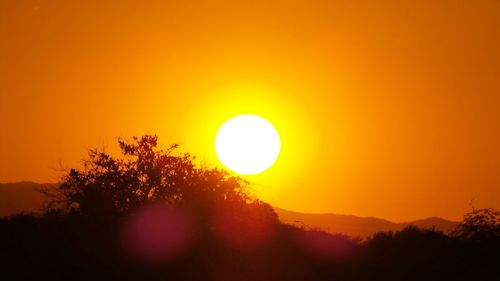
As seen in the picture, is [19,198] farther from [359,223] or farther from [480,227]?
[480,227]

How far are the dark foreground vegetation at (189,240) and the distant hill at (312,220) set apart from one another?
2952 inches

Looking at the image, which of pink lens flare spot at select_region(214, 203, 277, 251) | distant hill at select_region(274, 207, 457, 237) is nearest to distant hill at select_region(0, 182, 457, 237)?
distant hill at select_region(274, 207, 457, 237)

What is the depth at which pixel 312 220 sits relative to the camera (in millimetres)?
177750

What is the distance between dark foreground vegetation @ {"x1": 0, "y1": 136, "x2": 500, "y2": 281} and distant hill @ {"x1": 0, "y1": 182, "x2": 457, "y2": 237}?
7498cm

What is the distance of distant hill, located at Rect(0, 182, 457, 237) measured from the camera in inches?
5212

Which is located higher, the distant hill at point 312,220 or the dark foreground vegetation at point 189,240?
the distant hill at point 312,220

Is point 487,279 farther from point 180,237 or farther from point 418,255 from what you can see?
point 180,237

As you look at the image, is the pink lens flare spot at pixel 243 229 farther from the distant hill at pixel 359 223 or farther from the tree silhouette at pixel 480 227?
the distant hill at pixel 359 223

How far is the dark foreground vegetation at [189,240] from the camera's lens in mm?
30672

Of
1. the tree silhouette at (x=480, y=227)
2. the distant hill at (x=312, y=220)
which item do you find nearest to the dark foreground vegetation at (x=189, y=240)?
the tree silhouette at (x=480, y=227)

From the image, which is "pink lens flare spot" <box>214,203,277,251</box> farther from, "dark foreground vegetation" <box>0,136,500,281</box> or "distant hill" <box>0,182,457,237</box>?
"distant hill" <box>0,182,457,237</box>

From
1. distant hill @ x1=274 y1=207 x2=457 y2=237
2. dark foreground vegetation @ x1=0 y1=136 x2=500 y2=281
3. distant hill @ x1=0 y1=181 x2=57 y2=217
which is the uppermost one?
distant hill @ x1=274 y1=207 x2=457 y2=237

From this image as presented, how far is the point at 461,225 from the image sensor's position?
38781 mm

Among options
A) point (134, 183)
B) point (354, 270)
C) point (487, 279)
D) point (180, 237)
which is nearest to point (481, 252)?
point (487, 279)
